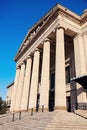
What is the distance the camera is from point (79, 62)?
1825cm

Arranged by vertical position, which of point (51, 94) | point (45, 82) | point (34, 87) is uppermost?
point (45, 82)

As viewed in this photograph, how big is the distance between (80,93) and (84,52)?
5175 mm

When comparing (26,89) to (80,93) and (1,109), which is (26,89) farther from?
(1,109)

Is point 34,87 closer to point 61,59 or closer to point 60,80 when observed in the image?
point 60,80

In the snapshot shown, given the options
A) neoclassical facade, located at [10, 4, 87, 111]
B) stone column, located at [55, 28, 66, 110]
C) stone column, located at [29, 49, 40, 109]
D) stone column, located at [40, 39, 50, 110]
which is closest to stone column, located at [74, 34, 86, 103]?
neoclassical facade, located at [10, 4, 87, 111]

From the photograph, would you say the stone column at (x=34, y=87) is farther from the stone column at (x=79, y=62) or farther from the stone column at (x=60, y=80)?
the stone column at (x=79, y=62)

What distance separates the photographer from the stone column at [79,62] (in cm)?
1684

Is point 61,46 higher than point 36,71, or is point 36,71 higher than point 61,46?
point 61,46

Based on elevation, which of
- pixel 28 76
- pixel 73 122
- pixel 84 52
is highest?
pixel 84 52

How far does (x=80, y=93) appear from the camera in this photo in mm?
16938

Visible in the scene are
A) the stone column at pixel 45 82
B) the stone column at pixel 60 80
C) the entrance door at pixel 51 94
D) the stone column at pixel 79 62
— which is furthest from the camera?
the entrance door at pixel 51 94

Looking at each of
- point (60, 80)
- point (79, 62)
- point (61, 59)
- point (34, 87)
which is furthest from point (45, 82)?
point (79, 62)

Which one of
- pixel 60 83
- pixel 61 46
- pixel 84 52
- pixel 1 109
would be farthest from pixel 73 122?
pixel 1 109

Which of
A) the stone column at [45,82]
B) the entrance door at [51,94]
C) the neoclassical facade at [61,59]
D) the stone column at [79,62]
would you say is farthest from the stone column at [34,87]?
the stone column at [79,62]
